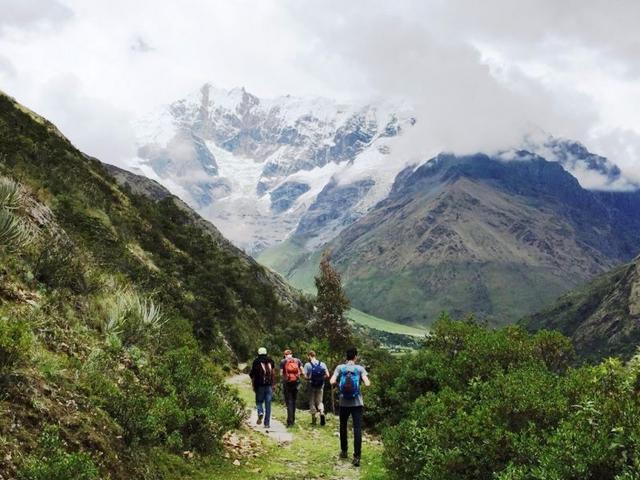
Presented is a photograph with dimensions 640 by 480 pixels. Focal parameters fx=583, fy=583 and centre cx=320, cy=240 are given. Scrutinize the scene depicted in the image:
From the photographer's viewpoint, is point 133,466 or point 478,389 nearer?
point 133,466

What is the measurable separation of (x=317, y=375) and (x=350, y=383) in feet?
20.9

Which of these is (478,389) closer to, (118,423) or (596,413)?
(596,413)

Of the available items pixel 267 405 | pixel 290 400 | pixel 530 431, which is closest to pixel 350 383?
pixel 267 405

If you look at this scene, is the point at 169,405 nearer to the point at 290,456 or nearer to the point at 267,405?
the point at 290,456

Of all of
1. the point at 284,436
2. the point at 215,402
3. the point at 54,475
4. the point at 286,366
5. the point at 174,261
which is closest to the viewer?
the point at 54,475

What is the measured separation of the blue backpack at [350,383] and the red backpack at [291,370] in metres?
5.88

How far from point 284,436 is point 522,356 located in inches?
316

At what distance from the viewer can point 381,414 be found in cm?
2214

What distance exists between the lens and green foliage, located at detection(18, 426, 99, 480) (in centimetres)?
739

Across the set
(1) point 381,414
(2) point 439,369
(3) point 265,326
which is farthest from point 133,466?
(3) point 265,326

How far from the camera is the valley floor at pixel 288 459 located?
13250 mm

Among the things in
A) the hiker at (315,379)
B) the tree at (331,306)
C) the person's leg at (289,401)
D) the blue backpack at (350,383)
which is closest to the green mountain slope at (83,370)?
the blue backpack at (350,383)

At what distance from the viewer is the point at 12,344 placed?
858 cm

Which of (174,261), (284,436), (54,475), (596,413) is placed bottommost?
(284,436)
